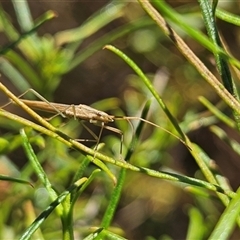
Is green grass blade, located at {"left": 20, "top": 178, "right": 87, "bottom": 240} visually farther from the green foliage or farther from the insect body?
the insect body

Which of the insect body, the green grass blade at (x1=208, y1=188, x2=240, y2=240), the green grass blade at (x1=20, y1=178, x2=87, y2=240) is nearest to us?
the green grass blade at (x1=208, y1=188, x2=240, y2=240)

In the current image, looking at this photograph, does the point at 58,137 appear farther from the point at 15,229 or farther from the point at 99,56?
the point at 99,56

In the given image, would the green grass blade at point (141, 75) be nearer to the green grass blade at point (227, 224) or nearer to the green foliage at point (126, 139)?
the green foliage at point (126, 139)

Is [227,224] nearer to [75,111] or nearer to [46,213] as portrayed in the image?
[46,213]

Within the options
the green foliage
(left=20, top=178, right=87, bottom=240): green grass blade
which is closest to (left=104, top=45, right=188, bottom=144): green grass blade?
the green foliage

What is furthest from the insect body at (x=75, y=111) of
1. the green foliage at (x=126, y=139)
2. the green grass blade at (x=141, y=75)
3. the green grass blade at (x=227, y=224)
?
the green grass blade at (x=227, y=224)

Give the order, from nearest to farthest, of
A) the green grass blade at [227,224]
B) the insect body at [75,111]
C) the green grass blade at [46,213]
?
the green grass blade at [227,224]
the green grass blade at [46,213]
the insect body at [75,111]

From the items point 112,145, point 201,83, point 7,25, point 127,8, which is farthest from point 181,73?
point 7,25

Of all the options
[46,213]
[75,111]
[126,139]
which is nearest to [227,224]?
[46,213]

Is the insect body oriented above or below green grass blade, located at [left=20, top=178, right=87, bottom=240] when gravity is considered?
above
